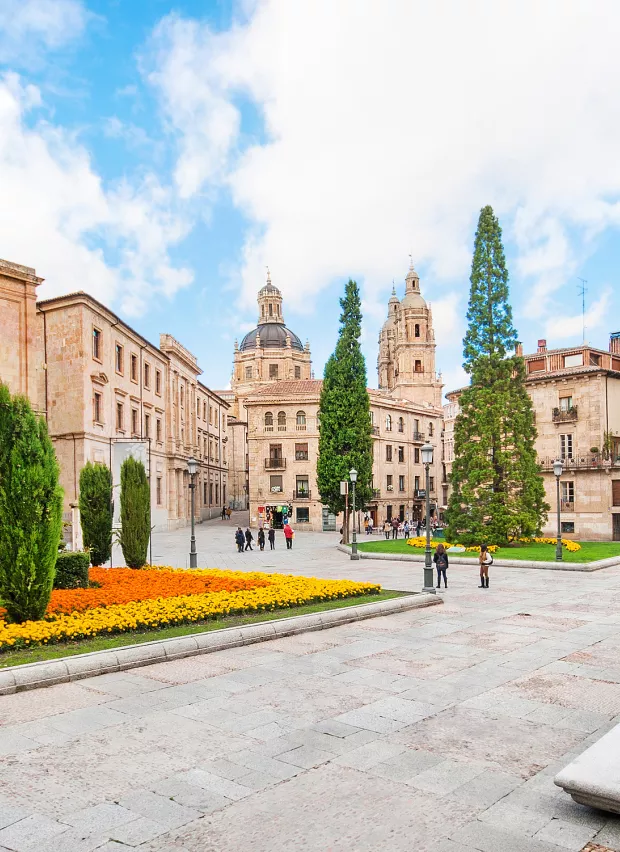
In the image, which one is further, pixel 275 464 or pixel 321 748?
pixel 275 464

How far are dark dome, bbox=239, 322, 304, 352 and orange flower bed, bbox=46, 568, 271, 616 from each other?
9349 cm

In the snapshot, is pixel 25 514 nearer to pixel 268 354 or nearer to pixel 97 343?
pixel 97 343

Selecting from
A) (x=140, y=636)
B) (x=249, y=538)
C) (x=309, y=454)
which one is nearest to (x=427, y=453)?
(x=140, y=636)

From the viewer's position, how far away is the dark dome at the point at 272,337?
113m

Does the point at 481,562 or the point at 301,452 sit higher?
the point at 301,452

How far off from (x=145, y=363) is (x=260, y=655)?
42.3 m

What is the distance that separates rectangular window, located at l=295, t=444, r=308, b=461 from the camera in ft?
198

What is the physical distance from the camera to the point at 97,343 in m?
41.6

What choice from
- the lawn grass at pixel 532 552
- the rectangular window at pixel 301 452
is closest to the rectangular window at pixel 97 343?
the lawn grass at pixel 532 552

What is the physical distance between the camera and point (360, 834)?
17.8ft

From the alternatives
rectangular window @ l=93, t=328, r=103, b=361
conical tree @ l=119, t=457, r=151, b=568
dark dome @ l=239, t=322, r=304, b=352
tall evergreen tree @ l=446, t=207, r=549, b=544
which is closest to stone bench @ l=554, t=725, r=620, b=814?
conical tree @ l=119, t=457, r=151, b=568

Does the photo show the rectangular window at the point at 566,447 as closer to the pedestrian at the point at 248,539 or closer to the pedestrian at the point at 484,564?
the pedestrian at the point at 248,539

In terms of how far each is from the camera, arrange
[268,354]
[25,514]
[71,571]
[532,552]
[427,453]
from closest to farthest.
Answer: [25,514] → [71,571] → [427,453] → [532,552] → [268,354]

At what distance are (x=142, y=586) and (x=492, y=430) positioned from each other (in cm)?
2282
